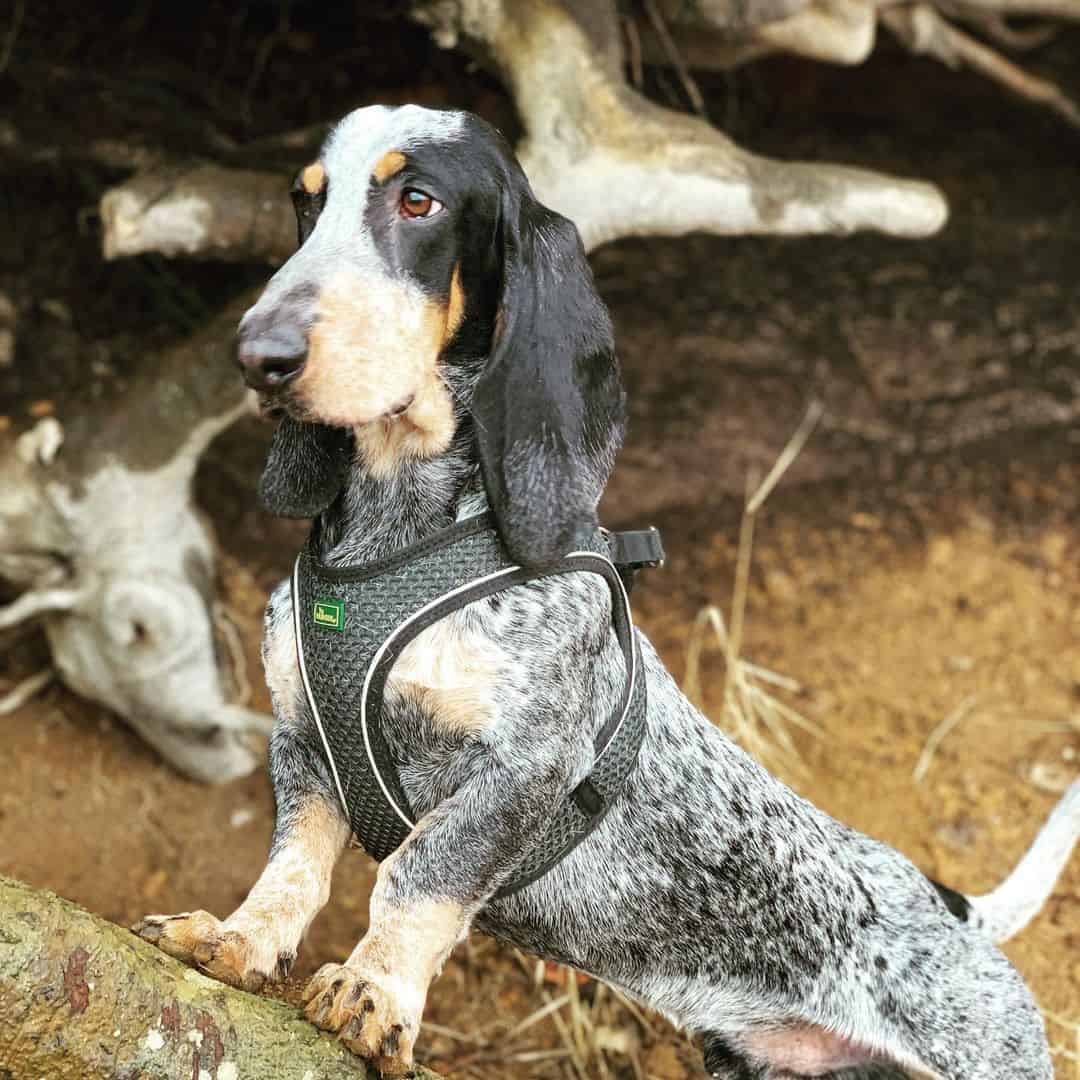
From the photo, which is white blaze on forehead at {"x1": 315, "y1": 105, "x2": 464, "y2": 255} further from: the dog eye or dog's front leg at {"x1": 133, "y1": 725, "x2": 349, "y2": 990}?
dog's front leg at {"x1": 133, "y1": 725, "x2": 349, "y2": 990}

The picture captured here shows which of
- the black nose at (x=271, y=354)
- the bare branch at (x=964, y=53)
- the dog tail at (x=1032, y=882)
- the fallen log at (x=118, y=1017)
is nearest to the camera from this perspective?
the fallen log at (x=118, y=1017)

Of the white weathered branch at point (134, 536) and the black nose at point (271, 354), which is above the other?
the black nose at point (271, 354)

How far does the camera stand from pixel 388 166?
9.38ft

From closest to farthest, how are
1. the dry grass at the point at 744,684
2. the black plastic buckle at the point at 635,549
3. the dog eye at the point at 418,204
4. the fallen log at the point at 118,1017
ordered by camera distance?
the fallen log at the point at 118,1017, the dog eye at the point at 418,204, the black plastic buckle at the point at 635,549, the dry grass at the point at 744,684

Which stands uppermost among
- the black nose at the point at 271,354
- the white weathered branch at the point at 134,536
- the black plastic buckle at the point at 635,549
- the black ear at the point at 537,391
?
the black nose at the point at 271,354

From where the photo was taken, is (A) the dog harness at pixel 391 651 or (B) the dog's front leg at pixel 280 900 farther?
(A) the dog harness at pixel 391 651

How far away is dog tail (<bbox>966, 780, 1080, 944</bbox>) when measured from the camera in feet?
12.9

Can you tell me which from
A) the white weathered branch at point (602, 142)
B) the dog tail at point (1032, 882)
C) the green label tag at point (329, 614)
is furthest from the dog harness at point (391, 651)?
the white weathered branch at point (602, 142)

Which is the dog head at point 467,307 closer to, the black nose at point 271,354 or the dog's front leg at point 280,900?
the black nose at point 271,354

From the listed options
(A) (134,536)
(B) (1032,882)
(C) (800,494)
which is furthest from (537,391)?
(C) (800,494)

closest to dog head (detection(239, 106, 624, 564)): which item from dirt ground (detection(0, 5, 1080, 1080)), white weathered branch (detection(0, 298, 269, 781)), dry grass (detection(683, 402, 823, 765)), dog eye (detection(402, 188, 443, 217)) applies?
dog eye (detection(402, 188, 443, 217))

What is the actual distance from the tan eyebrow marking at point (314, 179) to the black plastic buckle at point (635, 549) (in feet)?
3.20

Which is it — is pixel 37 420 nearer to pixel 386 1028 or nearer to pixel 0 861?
Answer: pixel 0 861

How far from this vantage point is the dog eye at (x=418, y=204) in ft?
9.34
